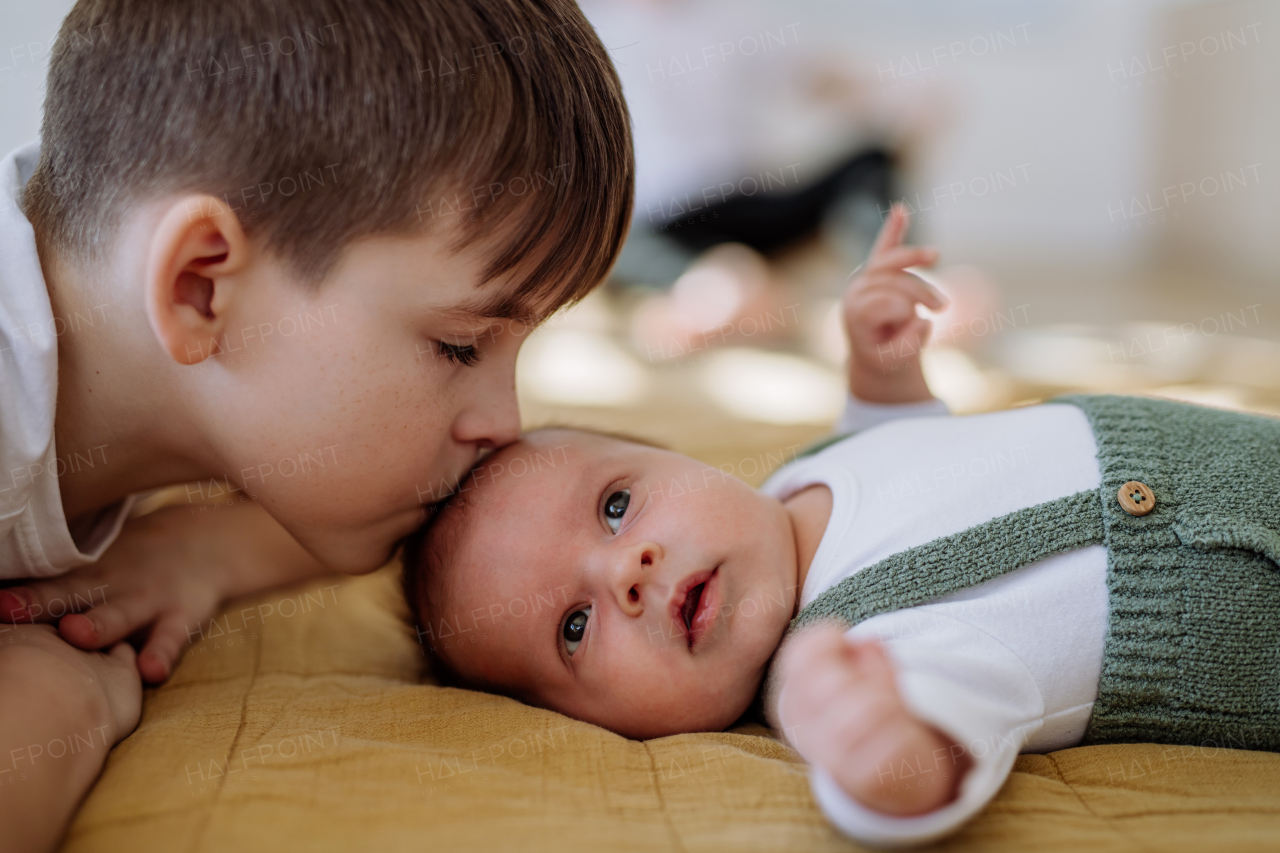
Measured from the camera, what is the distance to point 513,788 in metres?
0.67

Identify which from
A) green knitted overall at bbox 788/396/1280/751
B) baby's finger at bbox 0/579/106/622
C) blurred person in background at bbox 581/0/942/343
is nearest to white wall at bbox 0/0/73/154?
blurred person in background at bbox 581/0/942/343

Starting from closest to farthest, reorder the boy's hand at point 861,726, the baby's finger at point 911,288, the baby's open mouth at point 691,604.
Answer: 1. the boy's hand at point 861,726
2. the baby's open mouth at point 691,604
3. the baby's finger at point 911,288

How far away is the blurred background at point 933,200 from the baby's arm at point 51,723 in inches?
29.8

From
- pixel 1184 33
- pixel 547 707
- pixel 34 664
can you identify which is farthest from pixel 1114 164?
pixel 34 664

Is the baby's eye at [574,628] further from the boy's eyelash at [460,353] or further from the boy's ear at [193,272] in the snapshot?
the boy's ear at [193,272]

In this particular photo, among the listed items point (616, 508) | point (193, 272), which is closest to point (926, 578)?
point (616, 508)

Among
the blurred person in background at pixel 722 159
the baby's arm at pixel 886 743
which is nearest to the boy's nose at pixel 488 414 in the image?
the baby's arm at pixel 886 743

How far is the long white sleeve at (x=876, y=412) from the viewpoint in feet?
4.00

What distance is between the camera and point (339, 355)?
2.72 feet

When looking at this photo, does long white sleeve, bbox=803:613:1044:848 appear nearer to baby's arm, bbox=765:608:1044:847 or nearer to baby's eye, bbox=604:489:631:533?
baby's arm, bbox=765:608:1044:847

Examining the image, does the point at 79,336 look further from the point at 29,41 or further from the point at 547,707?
the point at 29,41

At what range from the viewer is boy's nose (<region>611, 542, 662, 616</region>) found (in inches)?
33.7

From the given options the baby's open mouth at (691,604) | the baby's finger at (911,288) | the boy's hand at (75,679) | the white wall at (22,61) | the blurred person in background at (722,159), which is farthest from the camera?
the blurred person in background at (722,159)

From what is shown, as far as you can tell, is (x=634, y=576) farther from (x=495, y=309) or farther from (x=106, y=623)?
(x=106, y=623)
